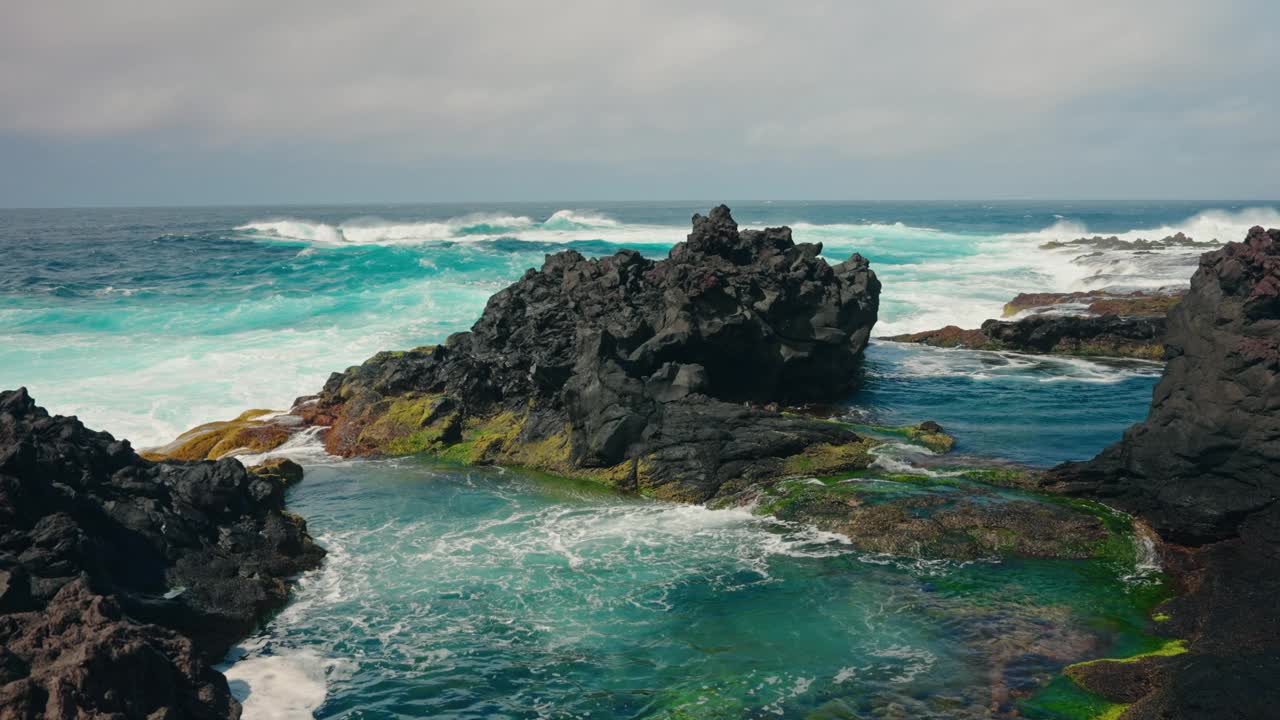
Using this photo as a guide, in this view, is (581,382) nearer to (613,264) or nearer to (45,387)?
(613,264)

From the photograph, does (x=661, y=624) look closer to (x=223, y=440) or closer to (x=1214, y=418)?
(x=1214, y=418)

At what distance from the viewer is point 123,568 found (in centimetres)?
1222

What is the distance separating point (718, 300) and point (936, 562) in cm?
977

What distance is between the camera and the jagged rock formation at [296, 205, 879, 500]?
1811cm

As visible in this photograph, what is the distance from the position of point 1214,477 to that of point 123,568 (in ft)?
54.4

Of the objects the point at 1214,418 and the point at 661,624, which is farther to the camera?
the point at 1214,418

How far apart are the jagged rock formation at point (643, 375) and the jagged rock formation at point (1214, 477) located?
5.58 meters

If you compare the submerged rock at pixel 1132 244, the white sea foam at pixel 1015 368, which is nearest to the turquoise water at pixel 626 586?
the white sea foam at pixel 1015 368

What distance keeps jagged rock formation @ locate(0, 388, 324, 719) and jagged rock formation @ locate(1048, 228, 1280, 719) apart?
1019 centimetres

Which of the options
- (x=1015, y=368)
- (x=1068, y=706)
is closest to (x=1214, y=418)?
(x=1068, y=706)

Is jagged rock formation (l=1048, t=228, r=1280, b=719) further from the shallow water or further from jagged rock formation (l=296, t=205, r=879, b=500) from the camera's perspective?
jagged rock formation (l=296, t=205, r=879, b=500)

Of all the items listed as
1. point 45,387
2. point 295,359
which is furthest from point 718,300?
point 45,387

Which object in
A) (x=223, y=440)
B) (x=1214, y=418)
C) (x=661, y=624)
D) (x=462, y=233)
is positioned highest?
(x=462, y=233)

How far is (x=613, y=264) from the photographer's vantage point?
25.1 metres
